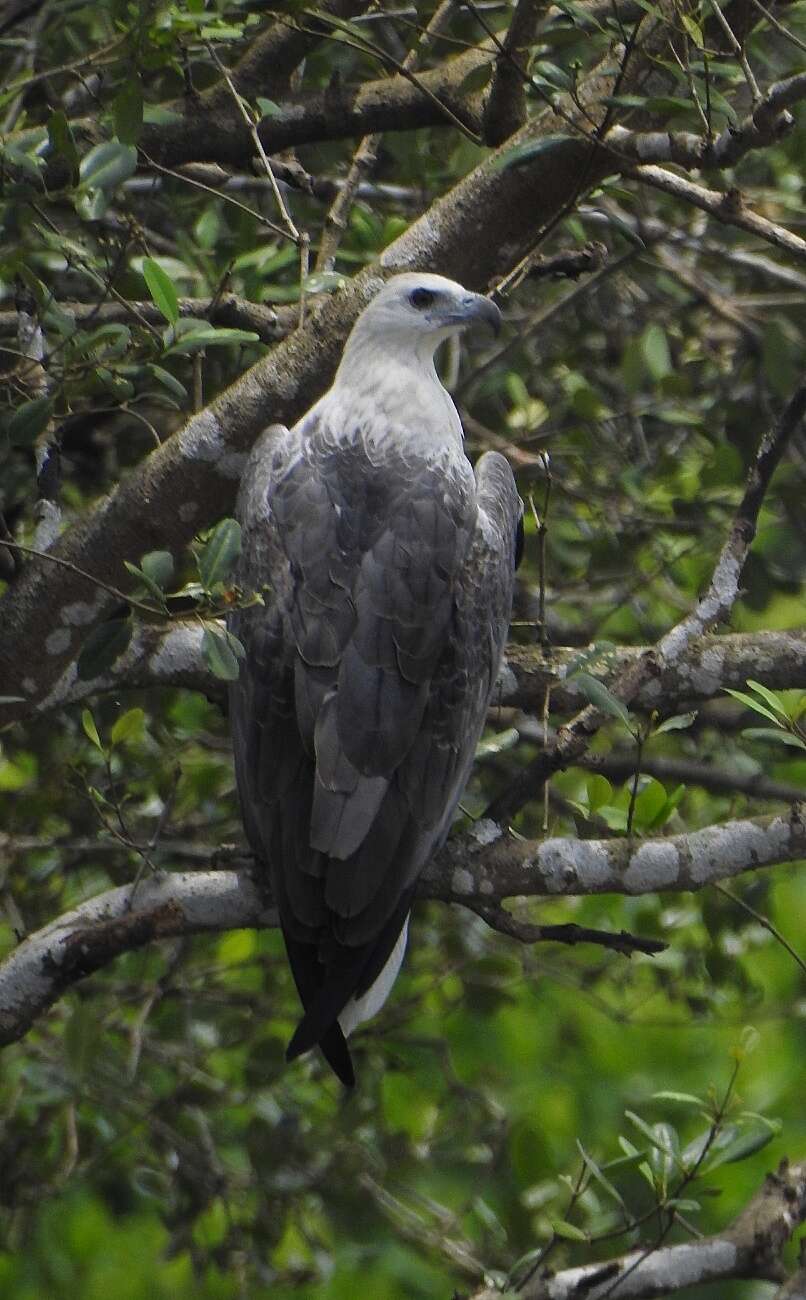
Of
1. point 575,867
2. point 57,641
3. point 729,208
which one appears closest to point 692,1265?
point 575,867

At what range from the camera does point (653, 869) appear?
315cm

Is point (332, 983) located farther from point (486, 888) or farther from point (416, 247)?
point (416, 247)

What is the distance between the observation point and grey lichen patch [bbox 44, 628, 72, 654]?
3447mm

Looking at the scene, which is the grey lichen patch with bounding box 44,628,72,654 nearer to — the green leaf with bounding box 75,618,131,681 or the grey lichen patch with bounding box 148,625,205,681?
the grey lichen patch with bounding box 148,625,205,681

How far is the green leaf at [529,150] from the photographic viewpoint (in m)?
3.30

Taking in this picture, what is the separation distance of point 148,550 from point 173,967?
1324 millimetres

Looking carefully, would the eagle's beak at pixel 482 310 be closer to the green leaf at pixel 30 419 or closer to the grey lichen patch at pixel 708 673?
the grey lichen patch at pixel 708 673

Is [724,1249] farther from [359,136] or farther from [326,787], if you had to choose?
[359,136]

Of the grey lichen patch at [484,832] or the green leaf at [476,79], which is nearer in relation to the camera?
the grey lichen patch at [484,832]

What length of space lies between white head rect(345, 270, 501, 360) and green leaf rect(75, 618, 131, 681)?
3.90ft

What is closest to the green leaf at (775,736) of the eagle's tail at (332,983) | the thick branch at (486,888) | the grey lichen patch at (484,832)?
the thick branch at (486,888)

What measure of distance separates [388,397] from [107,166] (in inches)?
38.0

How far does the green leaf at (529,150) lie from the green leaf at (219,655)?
1274mm

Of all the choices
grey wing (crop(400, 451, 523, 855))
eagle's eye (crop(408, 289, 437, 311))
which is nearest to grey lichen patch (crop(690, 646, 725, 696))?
grey wing (crop(400, 451, 523, 855))
